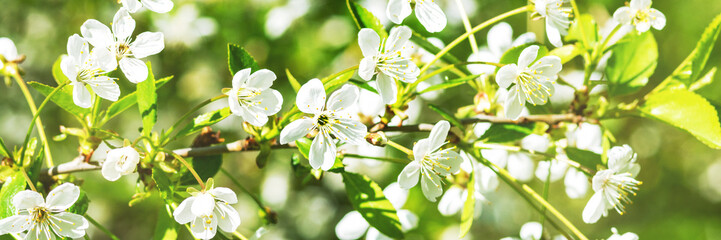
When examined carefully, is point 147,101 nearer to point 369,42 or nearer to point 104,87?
point 104,87

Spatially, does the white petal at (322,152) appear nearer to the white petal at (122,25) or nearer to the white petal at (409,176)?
the white petal at (409,176)

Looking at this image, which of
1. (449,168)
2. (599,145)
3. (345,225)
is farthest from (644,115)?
(345,225)

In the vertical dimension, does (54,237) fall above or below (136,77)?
below

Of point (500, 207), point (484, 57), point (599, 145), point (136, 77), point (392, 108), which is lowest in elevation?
point (500, 207)

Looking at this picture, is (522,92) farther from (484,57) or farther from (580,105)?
(484,57)

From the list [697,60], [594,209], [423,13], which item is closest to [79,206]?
[423,13]
